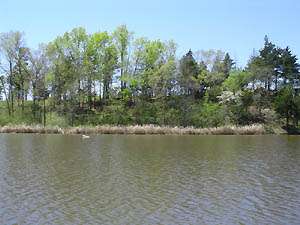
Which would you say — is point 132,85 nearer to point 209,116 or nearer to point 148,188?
point 209,116

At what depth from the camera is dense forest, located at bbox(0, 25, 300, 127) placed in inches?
2603

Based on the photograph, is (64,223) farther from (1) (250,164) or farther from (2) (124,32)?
(2) (124,32)

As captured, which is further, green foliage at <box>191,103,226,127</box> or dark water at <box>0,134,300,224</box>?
green foliage at <box>191,103,226,127</box>

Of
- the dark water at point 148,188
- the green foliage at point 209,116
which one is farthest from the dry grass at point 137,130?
the dark water at point 148,188

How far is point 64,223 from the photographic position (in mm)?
13383

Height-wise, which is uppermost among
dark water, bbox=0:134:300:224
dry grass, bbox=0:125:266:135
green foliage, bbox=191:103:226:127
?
green foliage, bbox=191:103:226:127

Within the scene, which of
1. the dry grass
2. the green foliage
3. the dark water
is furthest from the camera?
the green foliage

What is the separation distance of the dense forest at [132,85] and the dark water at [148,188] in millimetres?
33481

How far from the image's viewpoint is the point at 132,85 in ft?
249

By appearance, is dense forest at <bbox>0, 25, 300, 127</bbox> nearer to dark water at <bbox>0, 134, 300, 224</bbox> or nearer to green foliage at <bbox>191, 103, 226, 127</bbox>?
green foliage at <bbox>191, 103, 226, 127</bbox>

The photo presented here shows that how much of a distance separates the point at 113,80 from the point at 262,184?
5920 cm

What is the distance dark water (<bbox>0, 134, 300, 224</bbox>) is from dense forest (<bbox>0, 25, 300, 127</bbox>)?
33.5m

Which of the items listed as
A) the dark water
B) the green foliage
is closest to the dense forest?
the green foliage

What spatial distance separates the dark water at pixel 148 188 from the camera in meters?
14.4
